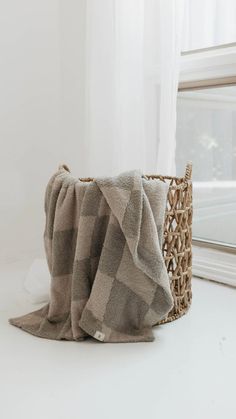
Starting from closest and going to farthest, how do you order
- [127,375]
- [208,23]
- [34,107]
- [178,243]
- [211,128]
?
[127,375]
[178,243]
[208,23]
[211,128]
[34,107]

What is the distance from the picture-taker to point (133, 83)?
4.61 feet

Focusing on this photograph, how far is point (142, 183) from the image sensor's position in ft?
3.17

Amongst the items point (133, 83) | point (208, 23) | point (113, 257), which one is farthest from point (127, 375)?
point (208, 23)

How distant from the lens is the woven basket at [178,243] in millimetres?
1065

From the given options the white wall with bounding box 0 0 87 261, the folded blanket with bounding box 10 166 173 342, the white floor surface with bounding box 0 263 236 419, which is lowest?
the white floor surface with bounding box 0 263 236 419

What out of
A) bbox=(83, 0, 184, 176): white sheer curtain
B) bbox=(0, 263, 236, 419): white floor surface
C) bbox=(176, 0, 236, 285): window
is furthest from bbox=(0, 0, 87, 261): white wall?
bbox=(0, 263, 236, 419): white floor surface

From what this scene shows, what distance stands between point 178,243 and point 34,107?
2.77 ft

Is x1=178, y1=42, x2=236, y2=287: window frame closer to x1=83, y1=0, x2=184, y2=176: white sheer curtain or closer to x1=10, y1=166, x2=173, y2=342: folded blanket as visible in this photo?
x1=83, y1=0, x2=184, y2=176: white sheer curtain

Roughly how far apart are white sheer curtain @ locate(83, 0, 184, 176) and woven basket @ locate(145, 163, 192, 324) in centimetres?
26

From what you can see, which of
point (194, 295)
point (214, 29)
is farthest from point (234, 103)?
point (194, 295)

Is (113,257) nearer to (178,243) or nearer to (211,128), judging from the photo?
(178,243)

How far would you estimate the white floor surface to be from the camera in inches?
30.0

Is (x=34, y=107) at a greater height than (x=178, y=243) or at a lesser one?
greater

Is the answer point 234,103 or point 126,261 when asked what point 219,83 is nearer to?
point 234,103
